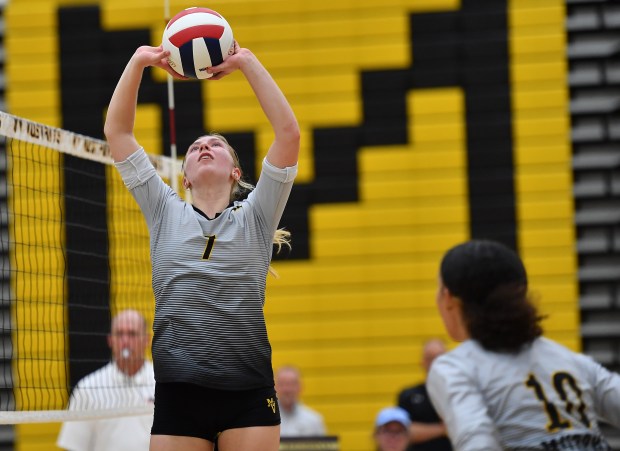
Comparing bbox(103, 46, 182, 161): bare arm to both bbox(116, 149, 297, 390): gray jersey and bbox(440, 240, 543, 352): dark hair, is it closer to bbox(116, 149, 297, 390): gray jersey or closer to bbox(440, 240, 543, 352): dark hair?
bbox(116, 149, 297, 390): gray jersey

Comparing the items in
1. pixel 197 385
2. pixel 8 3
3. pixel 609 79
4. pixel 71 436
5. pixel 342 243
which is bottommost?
pixel 71 436

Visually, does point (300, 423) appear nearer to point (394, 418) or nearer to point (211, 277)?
point (394, 418)

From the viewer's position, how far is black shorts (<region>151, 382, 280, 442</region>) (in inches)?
169

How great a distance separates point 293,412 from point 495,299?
21.6 ft

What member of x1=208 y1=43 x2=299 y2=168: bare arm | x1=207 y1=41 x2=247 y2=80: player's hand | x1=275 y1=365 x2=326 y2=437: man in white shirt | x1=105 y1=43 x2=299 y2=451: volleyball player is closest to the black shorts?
x1=105 y1=43 x2=299 y2=451: volleyball player

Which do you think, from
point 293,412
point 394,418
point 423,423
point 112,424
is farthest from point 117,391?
point 293,412

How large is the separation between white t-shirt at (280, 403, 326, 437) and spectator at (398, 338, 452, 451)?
0.84 m

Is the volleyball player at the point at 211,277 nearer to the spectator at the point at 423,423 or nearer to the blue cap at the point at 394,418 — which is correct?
the blue cap at the point at 394,418

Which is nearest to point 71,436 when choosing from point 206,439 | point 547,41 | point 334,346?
point 206,439

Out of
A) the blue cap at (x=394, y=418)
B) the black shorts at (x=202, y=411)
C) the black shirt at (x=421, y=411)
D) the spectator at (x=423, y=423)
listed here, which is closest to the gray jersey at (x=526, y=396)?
the black shorts at (x=202, y=411)

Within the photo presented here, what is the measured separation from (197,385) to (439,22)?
7.14m

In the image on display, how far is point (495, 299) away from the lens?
3160mm

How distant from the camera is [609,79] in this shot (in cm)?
1077

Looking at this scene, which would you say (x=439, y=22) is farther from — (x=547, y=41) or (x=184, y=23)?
(x=184, y=23)
